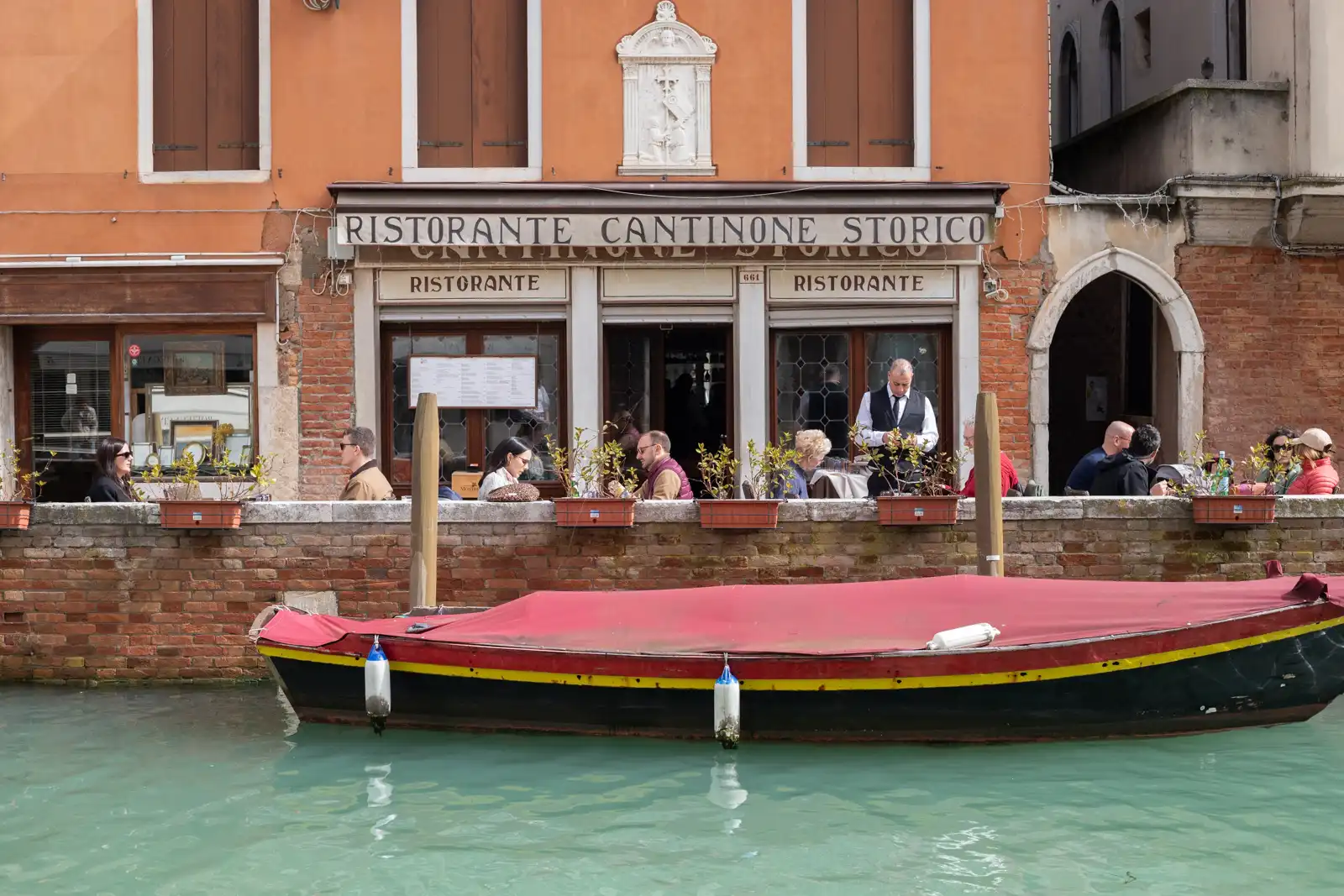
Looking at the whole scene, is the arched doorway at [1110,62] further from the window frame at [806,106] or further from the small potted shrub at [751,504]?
the small potted shrub at [751,504]

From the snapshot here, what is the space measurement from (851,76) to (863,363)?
214 centimetres

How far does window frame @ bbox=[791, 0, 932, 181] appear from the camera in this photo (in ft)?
40.8

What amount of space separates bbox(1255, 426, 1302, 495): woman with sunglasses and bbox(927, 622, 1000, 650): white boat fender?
2.63 m

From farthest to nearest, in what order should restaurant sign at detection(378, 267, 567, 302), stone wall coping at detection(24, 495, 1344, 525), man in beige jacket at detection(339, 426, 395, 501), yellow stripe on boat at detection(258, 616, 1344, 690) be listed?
restaurant sign at detection(378, 267, 567, 302), man in beige jacket at detection(339, 426, 395, 501), stone wall coping at detection(24, 495, 1344, 525), yellow stripe on boat at detection(258, 616, 1344, 690)

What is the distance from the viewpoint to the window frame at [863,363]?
12.5 meters

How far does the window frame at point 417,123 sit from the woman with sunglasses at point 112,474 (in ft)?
10.5

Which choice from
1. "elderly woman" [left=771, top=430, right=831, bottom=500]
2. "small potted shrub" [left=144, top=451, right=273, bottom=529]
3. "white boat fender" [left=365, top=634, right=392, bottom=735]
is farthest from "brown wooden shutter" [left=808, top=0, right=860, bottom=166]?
"white boat fender" [left=365, top=634, right=392, bottom=735]

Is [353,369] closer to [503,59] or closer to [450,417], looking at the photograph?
[450,417]

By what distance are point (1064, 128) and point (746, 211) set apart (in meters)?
8.58

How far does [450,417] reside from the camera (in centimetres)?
1252

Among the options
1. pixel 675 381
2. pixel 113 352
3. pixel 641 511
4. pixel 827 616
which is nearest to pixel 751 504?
pixel 641 511

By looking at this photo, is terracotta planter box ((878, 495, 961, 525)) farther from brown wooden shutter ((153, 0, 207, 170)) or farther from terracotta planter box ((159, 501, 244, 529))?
brown wooden shutter ((153, 0, 207, 170))

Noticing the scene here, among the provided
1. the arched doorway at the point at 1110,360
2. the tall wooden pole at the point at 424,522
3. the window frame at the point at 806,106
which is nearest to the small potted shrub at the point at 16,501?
the tall wooden pole at the point at 424,522

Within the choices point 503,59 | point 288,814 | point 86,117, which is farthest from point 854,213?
point 288,814
